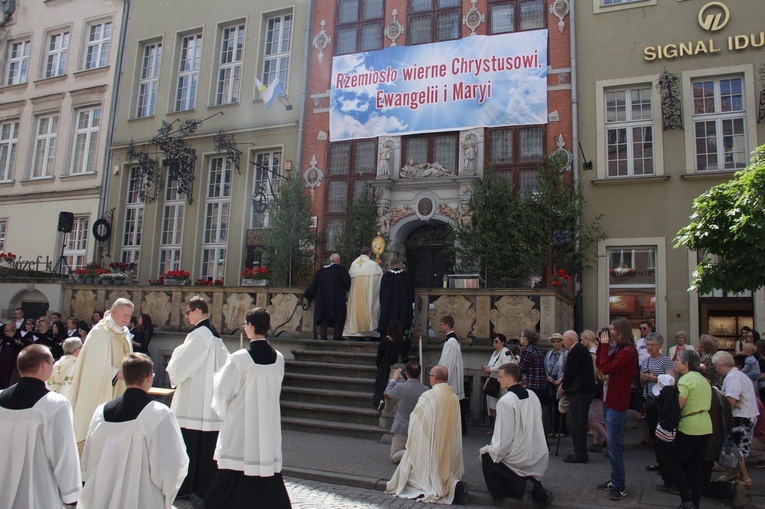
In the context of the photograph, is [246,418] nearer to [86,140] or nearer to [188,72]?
[188,72]

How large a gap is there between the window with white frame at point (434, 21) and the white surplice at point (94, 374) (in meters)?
13.7

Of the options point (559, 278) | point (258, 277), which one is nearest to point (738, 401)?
point (559, 278)

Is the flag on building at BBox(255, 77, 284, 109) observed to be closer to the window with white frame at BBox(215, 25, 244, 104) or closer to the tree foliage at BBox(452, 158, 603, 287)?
the window with white frame at BBox(215, 25, 244, 104)

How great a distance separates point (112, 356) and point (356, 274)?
6607mm

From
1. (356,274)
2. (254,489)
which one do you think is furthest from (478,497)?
(356,274)

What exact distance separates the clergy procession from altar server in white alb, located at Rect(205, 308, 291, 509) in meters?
0.01

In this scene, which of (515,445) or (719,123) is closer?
(515,445)

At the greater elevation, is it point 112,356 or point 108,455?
point 112,356

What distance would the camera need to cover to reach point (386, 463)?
8789 mm

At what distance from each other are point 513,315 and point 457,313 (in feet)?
3.59

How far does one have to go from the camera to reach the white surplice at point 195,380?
6.95 m

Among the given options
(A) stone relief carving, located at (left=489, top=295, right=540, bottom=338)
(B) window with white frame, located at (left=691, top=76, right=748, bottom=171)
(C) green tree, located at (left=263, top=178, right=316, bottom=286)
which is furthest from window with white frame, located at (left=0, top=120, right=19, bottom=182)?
(B) window with white frame, located at (left=691, top=76, right=748, bottom=171)

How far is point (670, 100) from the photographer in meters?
15.6

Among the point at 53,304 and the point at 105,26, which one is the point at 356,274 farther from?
the point at 105,26
